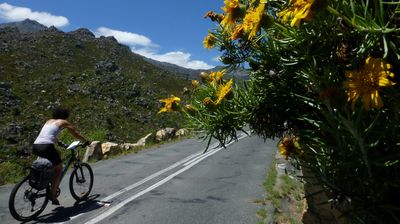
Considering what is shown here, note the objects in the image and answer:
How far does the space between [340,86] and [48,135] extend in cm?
670

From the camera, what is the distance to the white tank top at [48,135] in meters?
7.24

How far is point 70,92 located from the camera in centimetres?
5562

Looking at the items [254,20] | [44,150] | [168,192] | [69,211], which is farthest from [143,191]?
[254,20]

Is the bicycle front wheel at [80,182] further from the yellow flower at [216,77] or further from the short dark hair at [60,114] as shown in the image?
the yellow flower at [216,77]

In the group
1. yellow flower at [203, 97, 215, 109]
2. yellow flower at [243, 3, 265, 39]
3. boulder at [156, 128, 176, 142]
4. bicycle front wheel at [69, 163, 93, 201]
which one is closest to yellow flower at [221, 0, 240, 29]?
yellow flower at [243, 3, 265, 39]

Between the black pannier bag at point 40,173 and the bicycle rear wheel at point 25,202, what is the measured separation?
0.15m

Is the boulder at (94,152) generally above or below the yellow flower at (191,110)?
below

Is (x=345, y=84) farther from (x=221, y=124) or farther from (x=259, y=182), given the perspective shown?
(x=259, y=182)

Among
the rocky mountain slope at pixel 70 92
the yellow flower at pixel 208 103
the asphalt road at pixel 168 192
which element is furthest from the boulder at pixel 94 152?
the yellow flower at pixel 208 103

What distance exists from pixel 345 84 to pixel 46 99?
53753 millimetres

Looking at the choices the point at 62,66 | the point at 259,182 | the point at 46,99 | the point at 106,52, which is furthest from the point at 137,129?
the point at 106,52

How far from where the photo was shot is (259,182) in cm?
1079

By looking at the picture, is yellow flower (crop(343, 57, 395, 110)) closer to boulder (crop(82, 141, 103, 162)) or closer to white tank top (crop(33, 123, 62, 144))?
white tank top (crop(33, 123, 62, 144))

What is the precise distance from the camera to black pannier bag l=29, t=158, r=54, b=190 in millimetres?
7078
